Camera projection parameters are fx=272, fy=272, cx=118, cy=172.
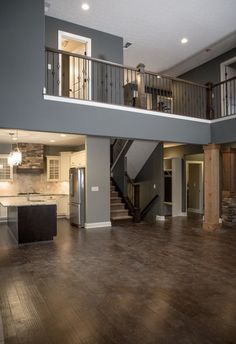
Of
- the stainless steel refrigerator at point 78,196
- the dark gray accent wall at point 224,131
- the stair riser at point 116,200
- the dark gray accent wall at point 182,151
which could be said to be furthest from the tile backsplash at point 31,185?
the dark gray accent wall at point 224,131

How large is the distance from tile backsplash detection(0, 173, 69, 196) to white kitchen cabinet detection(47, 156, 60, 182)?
0.72 feet

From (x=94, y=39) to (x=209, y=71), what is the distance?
4.45m

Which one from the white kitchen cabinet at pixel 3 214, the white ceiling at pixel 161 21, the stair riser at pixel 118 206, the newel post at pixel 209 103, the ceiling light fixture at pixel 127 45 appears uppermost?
the ceiling light fixture at pixel 127 45

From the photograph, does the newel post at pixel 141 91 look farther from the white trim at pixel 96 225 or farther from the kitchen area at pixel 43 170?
the white trim at pixel 96 225

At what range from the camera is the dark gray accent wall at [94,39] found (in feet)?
24.9

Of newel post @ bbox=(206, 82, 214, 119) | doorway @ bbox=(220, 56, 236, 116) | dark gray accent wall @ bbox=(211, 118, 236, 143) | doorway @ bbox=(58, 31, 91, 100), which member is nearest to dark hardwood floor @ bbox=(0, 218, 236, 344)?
dark gray accent wall @ bbox=(211, 118, 236, 143)

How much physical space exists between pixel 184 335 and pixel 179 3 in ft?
23.5

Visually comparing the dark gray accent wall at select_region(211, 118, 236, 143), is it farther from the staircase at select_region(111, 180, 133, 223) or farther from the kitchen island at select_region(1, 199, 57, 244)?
the kitchen island at select_region(1, 199, 57, 244)

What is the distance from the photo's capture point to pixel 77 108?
605cm

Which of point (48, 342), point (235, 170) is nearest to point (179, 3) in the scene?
point (235, 170)

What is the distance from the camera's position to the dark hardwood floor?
2.57m

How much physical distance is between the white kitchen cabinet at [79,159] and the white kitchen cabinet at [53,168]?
1.37 m

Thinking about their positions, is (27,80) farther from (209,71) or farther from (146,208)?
(209,71)

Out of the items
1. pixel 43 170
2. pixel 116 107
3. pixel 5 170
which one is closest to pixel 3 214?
pixel 5 170
